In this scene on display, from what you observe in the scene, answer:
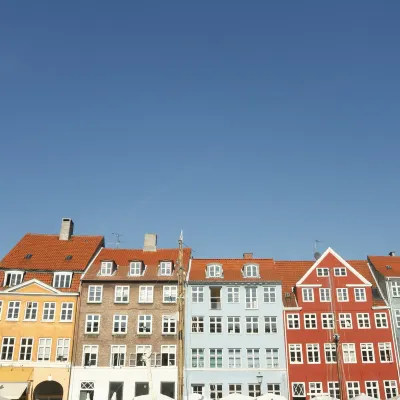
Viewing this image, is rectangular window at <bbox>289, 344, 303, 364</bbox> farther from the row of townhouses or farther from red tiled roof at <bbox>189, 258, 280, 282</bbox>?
red tiled roof at <bbox>189, 258, 280, 282</bbox>

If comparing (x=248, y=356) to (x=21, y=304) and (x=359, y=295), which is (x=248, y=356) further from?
(x=21, y=304)

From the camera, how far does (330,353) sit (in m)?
54.9

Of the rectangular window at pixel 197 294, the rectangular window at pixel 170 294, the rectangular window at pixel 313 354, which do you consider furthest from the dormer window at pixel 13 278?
the rectangular window at pixel 313 354

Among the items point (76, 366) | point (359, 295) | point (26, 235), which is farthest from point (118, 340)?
point (359, 295)

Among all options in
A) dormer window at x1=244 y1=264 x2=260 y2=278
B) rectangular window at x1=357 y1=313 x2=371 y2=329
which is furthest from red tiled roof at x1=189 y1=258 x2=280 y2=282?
rectangular window at x1=357 y1=313 x2=371 y2=329

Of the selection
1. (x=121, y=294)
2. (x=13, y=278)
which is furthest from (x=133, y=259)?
(x=13, y=278)

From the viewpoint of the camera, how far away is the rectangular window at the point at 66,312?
55.7 m

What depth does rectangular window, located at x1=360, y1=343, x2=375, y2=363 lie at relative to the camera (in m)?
54.8

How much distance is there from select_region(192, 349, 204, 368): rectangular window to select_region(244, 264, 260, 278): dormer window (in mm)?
9668

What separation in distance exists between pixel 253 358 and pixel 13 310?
2560cm

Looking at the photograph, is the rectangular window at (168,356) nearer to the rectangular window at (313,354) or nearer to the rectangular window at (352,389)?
the rectangular window at (313,354)

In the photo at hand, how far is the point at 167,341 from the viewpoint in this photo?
181 feet

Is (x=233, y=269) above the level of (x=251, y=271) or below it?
above

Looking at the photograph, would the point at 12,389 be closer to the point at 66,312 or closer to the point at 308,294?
the point at 66,312
